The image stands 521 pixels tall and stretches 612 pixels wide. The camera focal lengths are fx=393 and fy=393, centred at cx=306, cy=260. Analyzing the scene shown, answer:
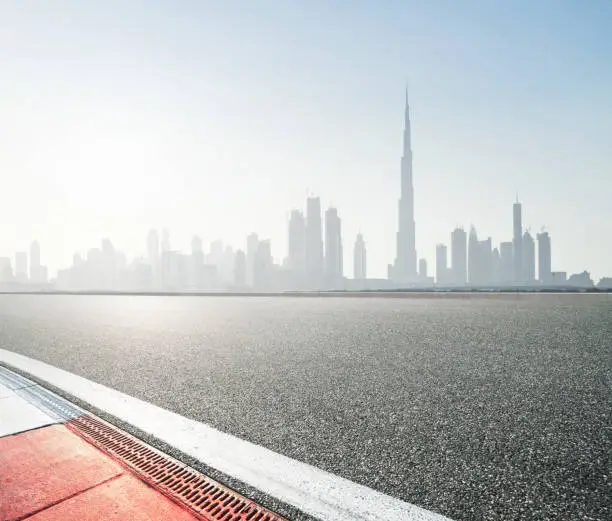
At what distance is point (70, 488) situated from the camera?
238 cm

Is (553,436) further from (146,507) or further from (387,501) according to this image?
(146,507)

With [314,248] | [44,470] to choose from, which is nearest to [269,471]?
[44,470]

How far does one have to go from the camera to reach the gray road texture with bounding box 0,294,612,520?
2.45m

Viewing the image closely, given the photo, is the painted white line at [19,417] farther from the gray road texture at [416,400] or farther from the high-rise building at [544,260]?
the high-rise building at [544,260]

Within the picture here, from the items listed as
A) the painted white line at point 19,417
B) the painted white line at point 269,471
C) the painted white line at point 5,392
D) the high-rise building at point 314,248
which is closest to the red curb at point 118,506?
the painted white line at point 269,471

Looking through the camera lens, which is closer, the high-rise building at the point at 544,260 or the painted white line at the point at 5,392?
the painted white line at the point at 5,392

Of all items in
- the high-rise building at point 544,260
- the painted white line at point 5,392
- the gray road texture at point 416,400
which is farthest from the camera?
the high-rise building at point 544,260

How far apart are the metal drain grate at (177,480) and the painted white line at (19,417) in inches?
15.0

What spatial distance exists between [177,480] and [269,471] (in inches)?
23.4

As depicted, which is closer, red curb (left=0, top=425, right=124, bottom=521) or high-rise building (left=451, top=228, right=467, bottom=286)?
red curb (left=0, top=425, right=124, bottom=521)

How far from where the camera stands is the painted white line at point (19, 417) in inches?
131

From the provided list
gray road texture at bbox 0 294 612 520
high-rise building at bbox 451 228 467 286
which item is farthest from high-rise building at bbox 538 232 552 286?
gray road texture at bbox 0 294 612 520

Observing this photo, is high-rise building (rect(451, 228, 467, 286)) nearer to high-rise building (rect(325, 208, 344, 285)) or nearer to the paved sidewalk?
high-rise building (rect(325, 208, 344, 285))

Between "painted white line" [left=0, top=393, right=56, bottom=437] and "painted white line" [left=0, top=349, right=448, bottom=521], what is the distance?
0.49 m
